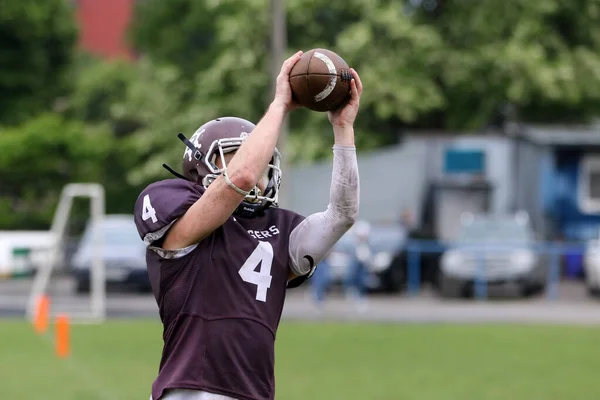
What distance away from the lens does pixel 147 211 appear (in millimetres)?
3342

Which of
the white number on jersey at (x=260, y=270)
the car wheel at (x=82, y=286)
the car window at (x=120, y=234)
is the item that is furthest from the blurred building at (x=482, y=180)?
the white number on jersey at (x=260, y=270)

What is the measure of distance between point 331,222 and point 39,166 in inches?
956

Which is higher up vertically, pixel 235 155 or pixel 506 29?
pixel 506 29

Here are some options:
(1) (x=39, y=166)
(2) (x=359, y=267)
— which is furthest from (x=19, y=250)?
(1) (x=39, y=166)

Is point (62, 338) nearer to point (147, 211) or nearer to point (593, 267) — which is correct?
point (147, 211)

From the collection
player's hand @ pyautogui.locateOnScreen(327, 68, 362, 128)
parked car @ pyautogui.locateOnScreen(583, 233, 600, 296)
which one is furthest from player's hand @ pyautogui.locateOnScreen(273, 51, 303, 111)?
parked car @ pyautogui.locateOnScreen(583, 233, 600, 296)

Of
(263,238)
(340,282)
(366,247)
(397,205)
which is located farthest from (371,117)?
(263,238)

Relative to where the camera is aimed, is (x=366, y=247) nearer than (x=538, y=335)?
No

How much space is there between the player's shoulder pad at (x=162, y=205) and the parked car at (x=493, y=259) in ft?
57.4

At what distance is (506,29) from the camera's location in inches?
1057

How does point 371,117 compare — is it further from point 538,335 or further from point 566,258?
point 538,335

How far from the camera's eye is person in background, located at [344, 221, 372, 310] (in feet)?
62.3

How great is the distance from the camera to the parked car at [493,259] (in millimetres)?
20438

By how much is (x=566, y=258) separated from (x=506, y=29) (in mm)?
5885
